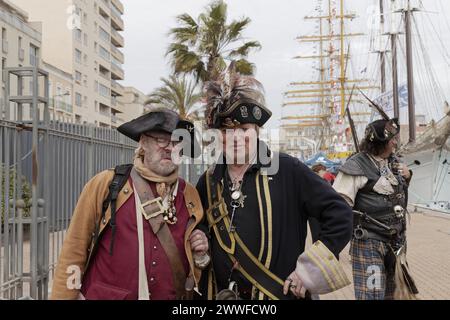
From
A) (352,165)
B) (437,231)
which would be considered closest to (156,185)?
(352,165)

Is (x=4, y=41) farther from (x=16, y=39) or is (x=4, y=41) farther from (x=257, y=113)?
(x=257, y=113)

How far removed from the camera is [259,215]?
2691mm

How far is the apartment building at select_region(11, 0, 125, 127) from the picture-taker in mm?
57281

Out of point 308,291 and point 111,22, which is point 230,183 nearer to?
point 308,291

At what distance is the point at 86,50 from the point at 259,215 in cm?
6404

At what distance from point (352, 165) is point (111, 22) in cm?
7428

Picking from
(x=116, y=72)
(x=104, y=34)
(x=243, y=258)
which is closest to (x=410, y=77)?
(x=243, y=258)

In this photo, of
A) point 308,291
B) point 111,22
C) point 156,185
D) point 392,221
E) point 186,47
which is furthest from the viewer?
point 111,22

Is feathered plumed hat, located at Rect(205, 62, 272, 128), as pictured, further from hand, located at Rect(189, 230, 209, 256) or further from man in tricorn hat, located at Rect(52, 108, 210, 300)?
hand, located at Rect(189, 230, 209, 256)

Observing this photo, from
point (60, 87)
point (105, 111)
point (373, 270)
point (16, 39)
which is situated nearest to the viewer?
point (373, 270)

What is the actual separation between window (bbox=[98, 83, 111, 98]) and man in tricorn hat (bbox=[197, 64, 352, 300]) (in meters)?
67.3

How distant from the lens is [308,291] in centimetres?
259

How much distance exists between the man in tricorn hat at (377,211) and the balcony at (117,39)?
243ft
